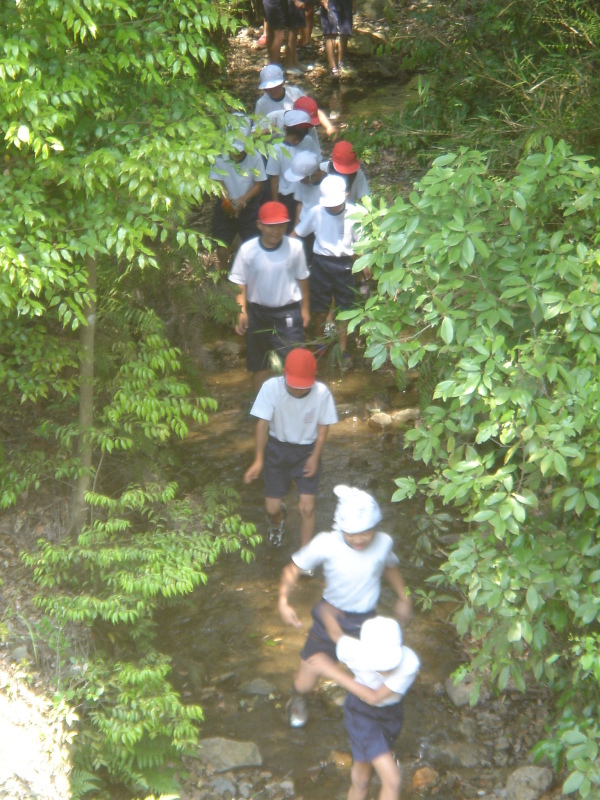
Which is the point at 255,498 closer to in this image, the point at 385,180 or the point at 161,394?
the point at 161,394

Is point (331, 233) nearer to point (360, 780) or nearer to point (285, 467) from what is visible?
point (285, 467)

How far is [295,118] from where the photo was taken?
7.70m

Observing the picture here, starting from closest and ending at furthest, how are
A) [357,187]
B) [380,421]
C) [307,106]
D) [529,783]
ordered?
[529,783] < [357,187] < [380,421] < [307,106]

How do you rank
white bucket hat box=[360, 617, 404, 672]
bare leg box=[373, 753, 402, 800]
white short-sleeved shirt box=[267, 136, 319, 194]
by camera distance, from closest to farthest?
white bucket hat box=[360, 617, 404, 672] < bare leg box=[373, 753, 402, 800] < white short-sleeved shirt box=[267, 136, 319, 194]

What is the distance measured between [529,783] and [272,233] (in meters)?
3.88

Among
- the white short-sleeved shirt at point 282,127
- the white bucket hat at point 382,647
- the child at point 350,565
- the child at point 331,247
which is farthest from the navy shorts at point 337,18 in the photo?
the white bucket hat at point 382,647

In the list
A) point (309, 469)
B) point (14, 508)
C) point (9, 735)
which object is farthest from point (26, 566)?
point (309, 469)

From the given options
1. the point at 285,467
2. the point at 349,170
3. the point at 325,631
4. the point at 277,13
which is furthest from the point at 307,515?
the point at 277,13

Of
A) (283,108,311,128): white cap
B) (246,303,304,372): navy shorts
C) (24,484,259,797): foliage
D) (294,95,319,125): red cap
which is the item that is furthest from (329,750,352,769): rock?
(294,95,319,125): red cap

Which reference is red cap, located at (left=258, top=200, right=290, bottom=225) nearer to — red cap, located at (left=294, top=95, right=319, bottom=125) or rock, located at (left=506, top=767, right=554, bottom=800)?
red cap, located at (left=294, top=95, right=319, bottom=125)

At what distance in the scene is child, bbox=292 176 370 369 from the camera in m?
7.11

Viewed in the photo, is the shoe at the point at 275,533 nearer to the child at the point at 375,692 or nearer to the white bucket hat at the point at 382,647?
the child at the point at 375,692

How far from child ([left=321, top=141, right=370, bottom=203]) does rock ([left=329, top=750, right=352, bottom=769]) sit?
170 inches

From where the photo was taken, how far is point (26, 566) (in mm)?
5082
